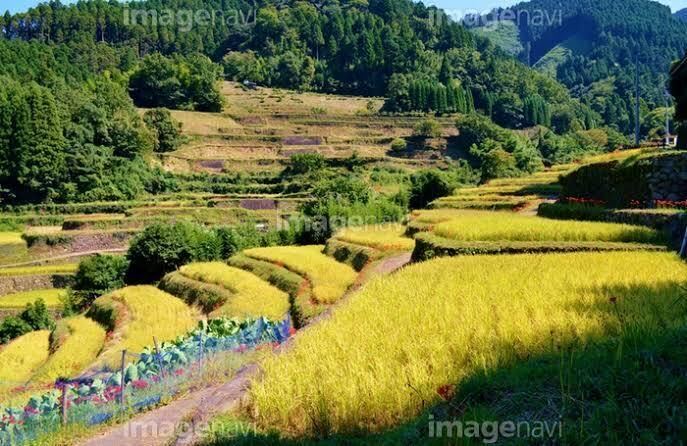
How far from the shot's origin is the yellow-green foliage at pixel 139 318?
2011 centimetres

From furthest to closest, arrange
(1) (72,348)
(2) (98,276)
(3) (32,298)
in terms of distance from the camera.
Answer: (3) (32,298) → (2) (98,276) → (1) (72,348)

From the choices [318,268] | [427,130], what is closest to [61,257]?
[318,268]

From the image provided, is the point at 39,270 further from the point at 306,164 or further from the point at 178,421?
the point at 178,421

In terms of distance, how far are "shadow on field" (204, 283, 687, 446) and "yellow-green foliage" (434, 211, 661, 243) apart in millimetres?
8896

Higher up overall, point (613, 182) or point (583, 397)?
point (613, 182)

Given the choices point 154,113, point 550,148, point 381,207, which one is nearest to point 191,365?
point 381,207

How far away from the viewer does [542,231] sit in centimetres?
1600

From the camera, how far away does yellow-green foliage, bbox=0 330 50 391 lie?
20859mm

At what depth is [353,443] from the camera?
543 centimetres

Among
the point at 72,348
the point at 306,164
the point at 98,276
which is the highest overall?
the point at 306,164

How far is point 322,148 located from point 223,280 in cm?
6098
